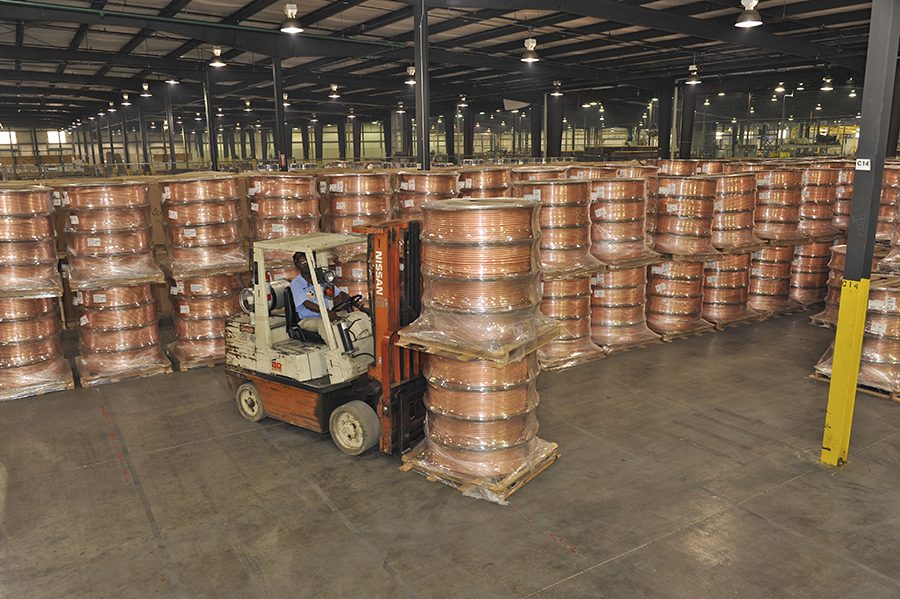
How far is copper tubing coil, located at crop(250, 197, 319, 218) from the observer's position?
9.43 meters

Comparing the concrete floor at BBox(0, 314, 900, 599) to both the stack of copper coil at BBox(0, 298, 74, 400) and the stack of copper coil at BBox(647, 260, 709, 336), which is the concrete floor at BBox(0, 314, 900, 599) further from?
the stack of copper coil at BBox(647, 260, 709, 336)

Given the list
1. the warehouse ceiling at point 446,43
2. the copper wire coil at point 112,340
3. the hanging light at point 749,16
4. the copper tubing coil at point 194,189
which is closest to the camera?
the copper wire coil at point 112,340

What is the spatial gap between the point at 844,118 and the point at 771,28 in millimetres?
11381

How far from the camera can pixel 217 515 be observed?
5055 millimetres

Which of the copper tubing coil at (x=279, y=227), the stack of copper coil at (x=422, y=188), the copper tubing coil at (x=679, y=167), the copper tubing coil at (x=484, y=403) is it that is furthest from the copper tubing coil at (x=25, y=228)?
the copper tubing coil at (x=679, y=167)

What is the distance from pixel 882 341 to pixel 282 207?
8112 mm

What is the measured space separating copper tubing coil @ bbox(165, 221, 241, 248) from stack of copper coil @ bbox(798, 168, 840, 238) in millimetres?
10132

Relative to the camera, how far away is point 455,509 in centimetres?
509

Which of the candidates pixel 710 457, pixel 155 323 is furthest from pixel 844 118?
pixel 155 323

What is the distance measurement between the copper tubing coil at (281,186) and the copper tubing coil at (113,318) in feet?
7.67

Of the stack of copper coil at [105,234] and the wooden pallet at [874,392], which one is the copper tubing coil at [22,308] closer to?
the stack of copper coil at [105,234]

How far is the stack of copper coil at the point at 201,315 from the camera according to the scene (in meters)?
8.91

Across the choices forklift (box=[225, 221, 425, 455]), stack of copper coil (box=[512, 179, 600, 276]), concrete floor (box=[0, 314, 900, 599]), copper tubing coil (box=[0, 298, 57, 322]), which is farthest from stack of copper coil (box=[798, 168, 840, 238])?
copper tubing coil (box=[0, 298, 57, 322])

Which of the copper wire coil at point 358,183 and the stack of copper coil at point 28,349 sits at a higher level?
the copper wire coil at point 358,183
